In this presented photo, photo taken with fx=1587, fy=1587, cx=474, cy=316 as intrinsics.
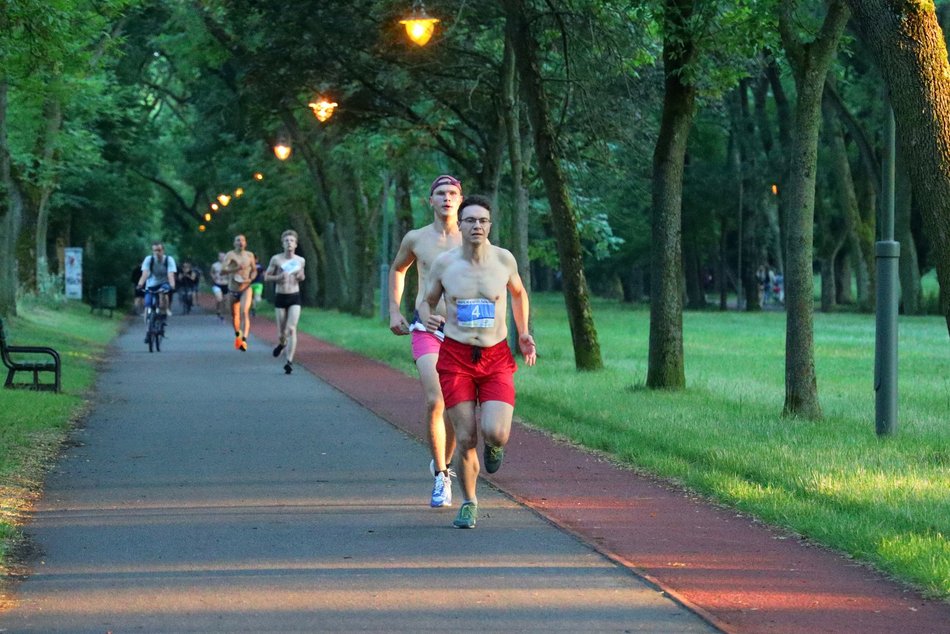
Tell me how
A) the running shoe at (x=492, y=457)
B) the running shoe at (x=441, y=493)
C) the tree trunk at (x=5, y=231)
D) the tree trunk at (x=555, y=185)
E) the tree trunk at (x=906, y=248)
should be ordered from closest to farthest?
the running shoe at (x=492, y=457) → the running shoe at (x=441, y=493) → the tree trunk at (x=555, y=185) → the tree trunk at (x=5, y=231) → the tree trunk at (x=906, y=248)

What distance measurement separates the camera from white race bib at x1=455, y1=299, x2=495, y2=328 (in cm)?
908


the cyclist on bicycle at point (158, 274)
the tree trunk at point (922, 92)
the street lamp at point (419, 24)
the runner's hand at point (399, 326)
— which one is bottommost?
the runner's hand at point (399, 326)

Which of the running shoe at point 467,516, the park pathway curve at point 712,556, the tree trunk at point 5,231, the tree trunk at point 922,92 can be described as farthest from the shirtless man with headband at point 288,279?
the tree trunk at point 922,92

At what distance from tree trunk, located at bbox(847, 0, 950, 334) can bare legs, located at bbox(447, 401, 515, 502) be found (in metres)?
2.73

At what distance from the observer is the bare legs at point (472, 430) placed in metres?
9.01

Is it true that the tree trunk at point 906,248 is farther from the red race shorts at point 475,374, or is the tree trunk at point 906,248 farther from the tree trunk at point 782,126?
the red race shorts at point 475,374

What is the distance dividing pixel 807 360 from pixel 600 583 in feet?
25.9

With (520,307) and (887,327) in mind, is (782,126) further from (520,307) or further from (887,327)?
(520,307)

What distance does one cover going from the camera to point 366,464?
1222 cm

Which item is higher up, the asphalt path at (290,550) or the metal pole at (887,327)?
the metal pole at (887,327)

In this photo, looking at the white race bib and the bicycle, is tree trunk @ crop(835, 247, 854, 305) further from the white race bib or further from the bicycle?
the white race bib

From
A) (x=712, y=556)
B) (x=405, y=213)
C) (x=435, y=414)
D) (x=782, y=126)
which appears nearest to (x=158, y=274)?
(x=405, y=213)

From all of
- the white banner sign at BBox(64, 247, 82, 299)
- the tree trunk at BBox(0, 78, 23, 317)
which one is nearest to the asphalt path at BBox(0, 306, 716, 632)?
the tree trunk at BBox(0, 78, 23, 317)

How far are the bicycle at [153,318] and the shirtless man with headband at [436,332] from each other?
18.4 meters
